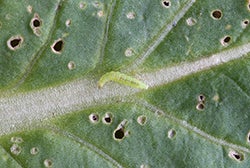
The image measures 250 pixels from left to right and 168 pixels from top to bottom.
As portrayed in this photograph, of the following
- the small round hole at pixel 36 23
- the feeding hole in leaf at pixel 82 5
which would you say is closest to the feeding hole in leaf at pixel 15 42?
the small round hole at pixel 36 23

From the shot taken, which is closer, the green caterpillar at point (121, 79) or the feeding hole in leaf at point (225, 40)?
the green caterpillar at point (121, 79)

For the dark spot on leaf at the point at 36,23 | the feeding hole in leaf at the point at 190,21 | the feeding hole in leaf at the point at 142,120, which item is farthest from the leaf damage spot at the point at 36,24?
the feeding hole in leaf at the point at 190,21

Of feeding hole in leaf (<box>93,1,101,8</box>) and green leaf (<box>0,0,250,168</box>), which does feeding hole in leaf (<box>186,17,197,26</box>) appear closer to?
green leaf (<box>0,0,250,168</box>)

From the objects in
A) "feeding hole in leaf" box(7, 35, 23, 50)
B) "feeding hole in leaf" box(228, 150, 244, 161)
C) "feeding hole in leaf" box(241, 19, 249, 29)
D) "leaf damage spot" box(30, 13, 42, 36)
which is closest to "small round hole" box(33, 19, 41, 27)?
"leaf damage spot" box(30, 13, 42, 36)

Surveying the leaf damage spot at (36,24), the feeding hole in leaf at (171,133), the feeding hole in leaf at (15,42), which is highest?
the leaf damage spot at (36,24)

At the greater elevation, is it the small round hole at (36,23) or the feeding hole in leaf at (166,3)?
the feeding hole in leaf at (166,3)

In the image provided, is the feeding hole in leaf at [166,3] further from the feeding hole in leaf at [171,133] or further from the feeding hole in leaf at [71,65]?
the feeding hole in leaf at [171,133]

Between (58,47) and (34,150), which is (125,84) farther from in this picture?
(34,150)
